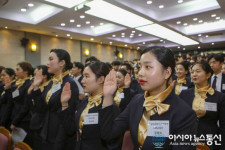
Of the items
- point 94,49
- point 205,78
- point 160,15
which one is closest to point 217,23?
point 160,15

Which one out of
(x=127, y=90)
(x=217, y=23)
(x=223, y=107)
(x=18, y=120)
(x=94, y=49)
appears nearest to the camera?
(x=223, y=107)

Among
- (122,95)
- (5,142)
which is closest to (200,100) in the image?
(122,95)

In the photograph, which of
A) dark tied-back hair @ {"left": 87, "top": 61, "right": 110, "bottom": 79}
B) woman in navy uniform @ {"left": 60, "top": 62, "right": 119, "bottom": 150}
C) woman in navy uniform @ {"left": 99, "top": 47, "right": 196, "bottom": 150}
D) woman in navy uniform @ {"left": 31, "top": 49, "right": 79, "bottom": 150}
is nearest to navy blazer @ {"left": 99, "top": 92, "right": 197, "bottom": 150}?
woman in navy uniform @ {"left": 99, "top": 47, "right": 196, "bottom": 150}

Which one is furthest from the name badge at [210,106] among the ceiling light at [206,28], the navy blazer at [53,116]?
the ceiling light at [206,28]

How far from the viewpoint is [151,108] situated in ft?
3.72

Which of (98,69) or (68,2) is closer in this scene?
(98,69)

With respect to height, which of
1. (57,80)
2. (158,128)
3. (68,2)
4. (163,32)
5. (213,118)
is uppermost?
(163,32)

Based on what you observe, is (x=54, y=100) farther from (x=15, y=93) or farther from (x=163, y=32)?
(x=163, y=32)

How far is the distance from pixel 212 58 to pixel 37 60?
32.7ft

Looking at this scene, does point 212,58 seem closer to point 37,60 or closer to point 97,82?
point 97,82

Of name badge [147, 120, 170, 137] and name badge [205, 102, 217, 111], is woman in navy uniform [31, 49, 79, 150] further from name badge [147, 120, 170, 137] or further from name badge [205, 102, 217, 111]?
name badge [205, 102, 217, 111]

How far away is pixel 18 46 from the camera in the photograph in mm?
9992

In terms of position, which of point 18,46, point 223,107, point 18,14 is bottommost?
point 223,107

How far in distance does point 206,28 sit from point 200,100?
1072 centimetres
